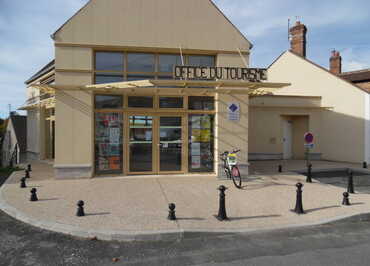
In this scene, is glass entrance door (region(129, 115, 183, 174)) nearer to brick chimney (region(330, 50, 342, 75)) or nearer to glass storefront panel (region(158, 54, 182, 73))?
glass storefront panel (region(158, 54, 182, 73))

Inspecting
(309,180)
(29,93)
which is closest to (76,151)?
(309,180)

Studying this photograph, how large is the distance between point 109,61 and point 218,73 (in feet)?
12.8

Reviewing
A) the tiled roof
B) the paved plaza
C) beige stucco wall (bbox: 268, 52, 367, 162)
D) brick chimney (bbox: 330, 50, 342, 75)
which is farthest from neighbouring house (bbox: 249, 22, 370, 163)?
the paved plaza

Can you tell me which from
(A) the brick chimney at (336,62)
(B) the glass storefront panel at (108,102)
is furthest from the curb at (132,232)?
(A) the brick chimney at (336,62)

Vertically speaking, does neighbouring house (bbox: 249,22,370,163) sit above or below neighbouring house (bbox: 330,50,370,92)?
below

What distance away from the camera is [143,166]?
9.22m

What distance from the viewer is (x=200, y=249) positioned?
13.4ft

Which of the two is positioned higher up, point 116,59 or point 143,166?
point 116,59

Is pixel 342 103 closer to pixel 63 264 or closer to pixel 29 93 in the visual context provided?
pixel 63 264

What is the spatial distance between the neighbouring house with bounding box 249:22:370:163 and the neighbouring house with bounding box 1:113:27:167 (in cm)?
1581

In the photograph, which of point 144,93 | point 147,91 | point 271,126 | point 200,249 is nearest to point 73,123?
point 144,93

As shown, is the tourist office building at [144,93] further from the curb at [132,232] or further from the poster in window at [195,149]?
the curb at [132,232]

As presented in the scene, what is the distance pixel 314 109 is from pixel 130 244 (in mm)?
14043

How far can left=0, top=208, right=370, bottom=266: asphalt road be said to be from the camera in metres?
3.70
